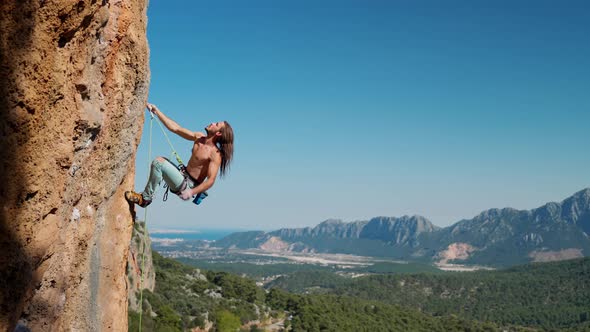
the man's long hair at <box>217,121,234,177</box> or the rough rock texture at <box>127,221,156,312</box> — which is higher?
the man's long hair at <box>217,121,234,177</box>

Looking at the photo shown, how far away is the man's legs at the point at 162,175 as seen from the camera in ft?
28.2

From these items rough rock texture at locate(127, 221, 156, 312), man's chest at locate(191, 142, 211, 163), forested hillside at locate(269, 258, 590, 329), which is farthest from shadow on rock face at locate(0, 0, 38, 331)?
forested hillside at locate(269, 258, 590, 329)

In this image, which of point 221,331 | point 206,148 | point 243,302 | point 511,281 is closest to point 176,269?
point 243,302

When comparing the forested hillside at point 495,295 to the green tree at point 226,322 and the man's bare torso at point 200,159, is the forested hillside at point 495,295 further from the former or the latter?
the man's bare torso at point 200,159

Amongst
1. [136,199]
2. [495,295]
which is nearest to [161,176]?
[136,199]

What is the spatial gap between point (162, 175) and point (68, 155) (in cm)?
336

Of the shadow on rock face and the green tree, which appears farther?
the green tree

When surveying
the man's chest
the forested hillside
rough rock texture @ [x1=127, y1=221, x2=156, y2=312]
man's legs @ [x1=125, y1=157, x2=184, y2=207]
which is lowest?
the forested hillside

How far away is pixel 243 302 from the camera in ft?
243

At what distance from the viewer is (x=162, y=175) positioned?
868 centimetres

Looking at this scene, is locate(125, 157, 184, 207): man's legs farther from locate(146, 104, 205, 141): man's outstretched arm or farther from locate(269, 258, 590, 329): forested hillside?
locate(269, 258, 590, 329): forested hillside

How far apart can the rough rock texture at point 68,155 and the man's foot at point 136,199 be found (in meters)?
0.13

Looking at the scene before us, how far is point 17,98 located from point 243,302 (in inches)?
2869

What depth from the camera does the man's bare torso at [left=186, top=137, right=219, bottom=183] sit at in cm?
880
